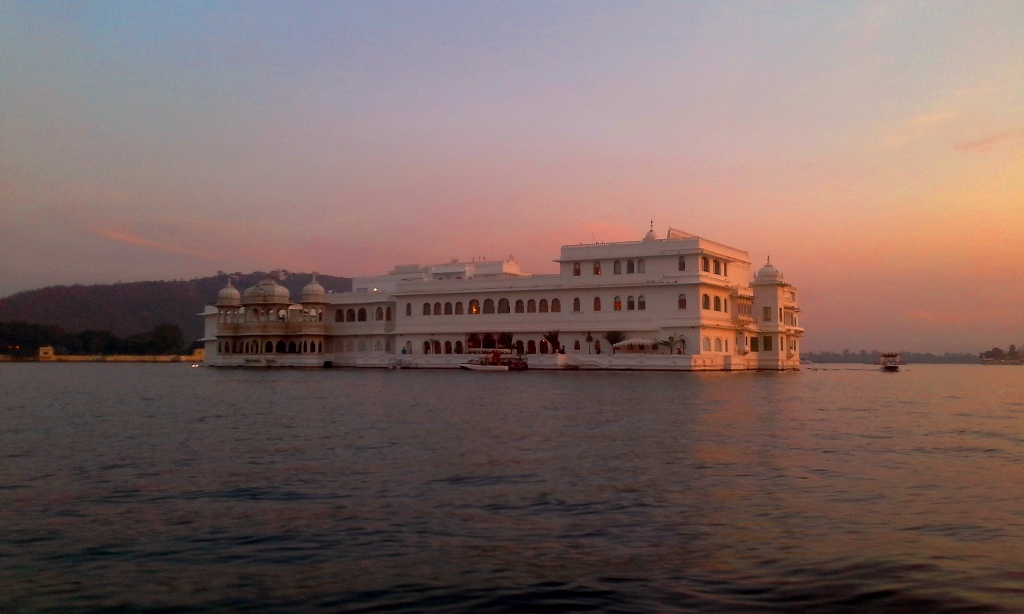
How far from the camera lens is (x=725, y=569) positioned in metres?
7.88

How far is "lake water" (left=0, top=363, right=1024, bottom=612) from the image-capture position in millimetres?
7293

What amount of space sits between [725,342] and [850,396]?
26.4m

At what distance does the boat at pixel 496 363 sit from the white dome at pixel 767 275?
16644 millimetres

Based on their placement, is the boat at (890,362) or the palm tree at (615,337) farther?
the boat at (890,362)

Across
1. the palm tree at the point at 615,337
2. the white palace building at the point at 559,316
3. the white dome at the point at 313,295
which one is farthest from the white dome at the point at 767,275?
the white dome at the point at 313,295

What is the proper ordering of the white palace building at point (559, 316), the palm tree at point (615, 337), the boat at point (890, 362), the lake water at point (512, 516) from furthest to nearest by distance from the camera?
the boat at point (890, 362) → the palm tree at point (615, 337) → the white palace building at point (559, 316) → the lake water at point (512, 516)

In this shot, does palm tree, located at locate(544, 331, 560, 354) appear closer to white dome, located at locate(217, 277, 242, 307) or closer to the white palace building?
the white palace building

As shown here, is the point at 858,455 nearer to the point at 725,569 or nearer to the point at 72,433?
the point at 725,569

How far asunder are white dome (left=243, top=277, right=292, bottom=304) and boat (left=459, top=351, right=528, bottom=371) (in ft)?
61.7

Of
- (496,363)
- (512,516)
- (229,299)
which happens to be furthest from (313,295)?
(512,516)

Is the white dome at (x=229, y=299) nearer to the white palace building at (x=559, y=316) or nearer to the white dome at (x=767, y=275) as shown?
the white palace building at (x=559, y=316)

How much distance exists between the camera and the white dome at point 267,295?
72.5 m

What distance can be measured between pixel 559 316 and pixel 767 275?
1373 cm

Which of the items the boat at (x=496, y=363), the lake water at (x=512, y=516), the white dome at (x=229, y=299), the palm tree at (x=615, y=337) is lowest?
the lake water at (x=512, y=516)
